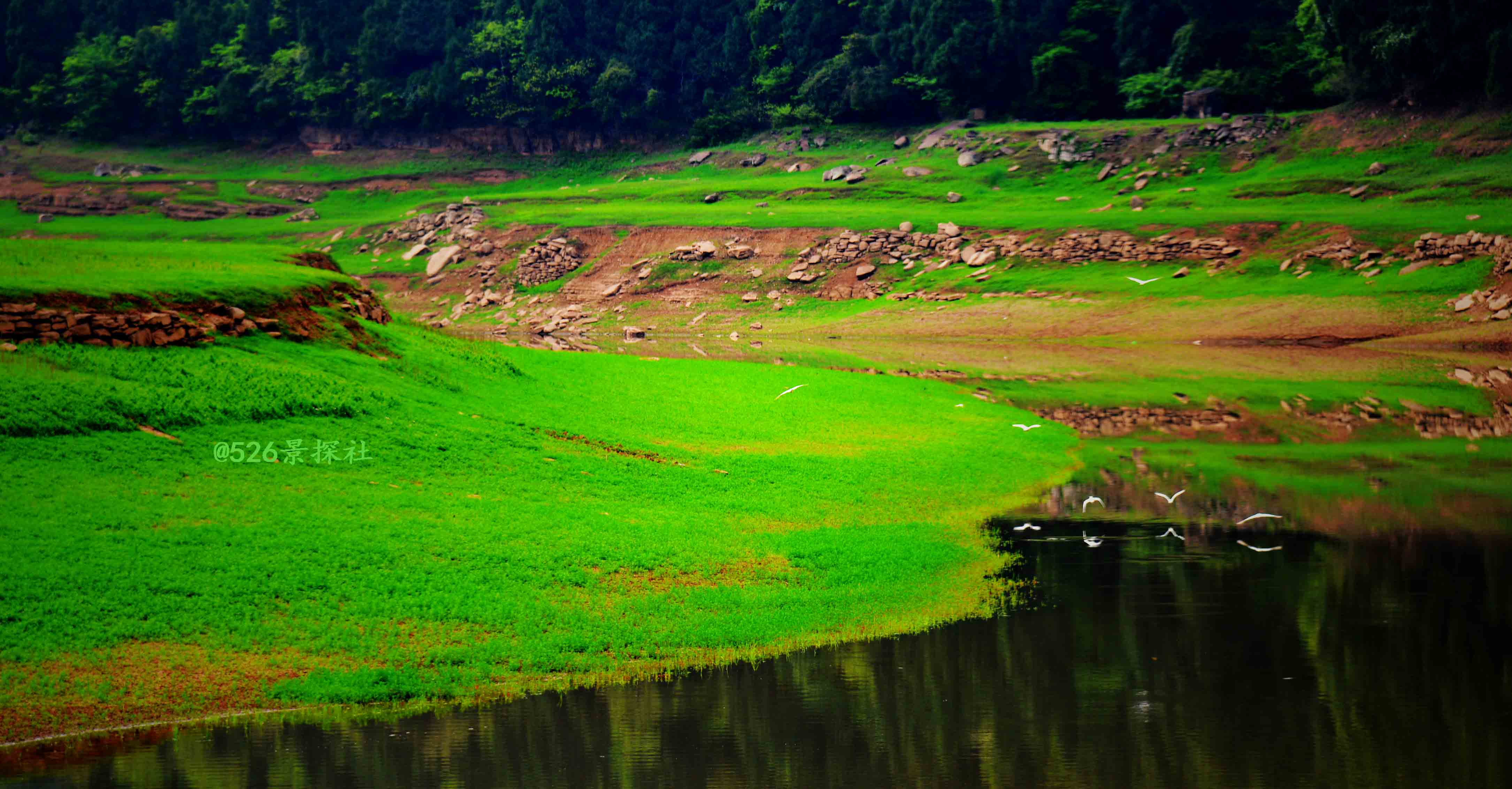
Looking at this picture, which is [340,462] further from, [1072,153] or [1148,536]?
[1072,153]

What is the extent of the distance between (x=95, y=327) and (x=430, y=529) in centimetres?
761

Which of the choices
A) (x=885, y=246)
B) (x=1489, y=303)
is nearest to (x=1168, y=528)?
(x=1489, y=303)

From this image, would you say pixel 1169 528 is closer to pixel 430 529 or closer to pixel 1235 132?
pixel 430 529

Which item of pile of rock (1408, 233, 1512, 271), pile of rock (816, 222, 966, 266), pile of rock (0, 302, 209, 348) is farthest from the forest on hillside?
pile of rock (0, 302, 209, 348)

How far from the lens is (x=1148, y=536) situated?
1535 centimetres

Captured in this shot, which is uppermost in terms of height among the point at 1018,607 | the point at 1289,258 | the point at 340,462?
the point at 340,462

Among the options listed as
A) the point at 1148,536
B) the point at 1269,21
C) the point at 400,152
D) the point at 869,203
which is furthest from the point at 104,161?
the point at 1148,536

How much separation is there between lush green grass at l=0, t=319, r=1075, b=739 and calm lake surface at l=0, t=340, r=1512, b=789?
26.6 inches

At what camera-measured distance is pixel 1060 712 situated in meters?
9.44

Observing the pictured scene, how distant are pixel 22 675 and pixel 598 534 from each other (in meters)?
5.74

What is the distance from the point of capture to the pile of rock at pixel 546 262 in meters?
52.9

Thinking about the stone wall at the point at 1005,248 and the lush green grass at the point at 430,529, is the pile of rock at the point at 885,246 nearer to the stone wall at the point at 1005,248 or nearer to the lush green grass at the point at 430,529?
the stone wall at the point at 1005,248

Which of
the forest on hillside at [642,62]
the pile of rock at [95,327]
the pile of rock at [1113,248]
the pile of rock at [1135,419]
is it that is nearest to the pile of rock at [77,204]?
the forest on hillside at [642,62]

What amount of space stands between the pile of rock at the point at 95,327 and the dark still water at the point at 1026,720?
1019cm
